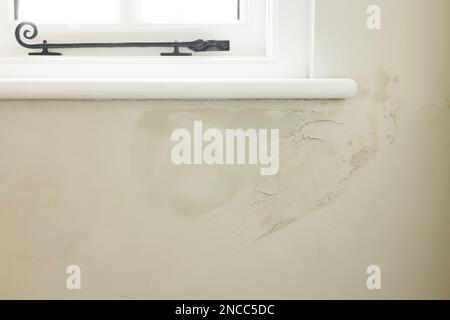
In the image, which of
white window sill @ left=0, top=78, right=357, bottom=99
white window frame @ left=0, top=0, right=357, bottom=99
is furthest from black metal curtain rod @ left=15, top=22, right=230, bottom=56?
white window sill @ left=0, top=78, right=357, bottom=99

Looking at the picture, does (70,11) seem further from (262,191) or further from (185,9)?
(262,191)

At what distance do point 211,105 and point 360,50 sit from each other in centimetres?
33

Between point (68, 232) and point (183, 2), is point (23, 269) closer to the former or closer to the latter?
point (68, 232)

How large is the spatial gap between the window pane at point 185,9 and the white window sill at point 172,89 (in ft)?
0.85

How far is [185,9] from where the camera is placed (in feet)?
3.90

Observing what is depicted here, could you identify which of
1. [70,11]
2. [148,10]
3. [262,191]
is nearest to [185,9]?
[148,10]

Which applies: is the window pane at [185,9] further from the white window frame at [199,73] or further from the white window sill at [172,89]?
the white window sill at [172,89]

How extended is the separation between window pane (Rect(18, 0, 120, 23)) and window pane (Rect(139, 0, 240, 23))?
0.08 m

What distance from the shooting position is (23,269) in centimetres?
106

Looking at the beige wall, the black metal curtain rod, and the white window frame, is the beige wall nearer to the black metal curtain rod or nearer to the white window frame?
the white window frame

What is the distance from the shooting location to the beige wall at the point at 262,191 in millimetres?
1022

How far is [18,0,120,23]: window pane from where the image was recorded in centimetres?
118

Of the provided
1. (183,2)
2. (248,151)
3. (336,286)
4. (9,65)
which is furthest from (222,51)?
(336,286)

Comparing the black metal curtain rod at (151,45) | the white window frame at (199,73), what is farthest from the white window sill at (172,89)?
the black metal curtain rod at (151,45)
